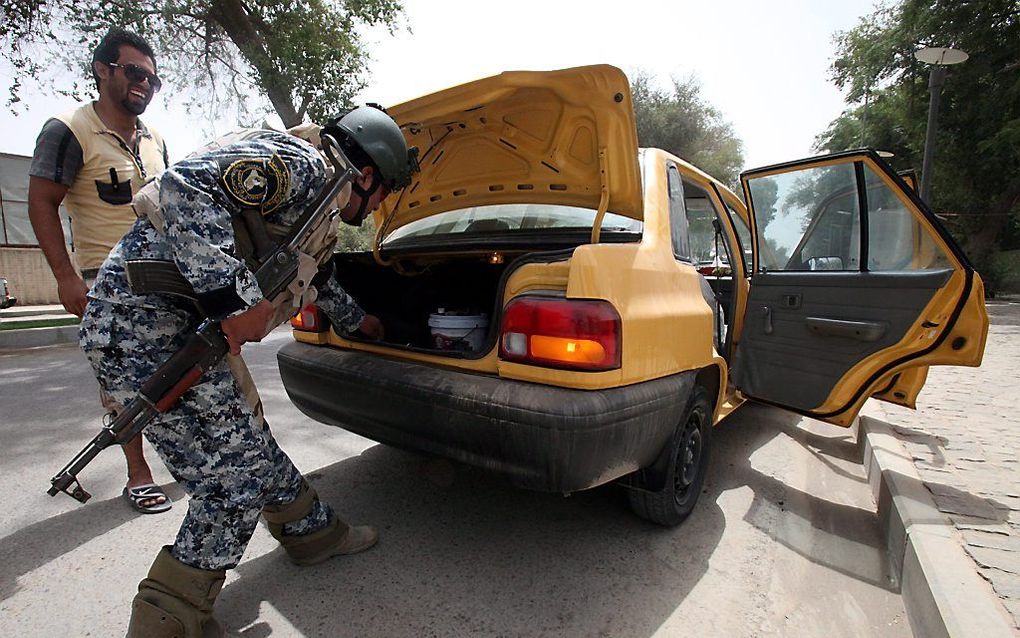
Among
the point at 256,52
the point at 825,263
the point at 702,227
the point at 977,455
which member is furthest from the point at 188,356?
the point at 256,52

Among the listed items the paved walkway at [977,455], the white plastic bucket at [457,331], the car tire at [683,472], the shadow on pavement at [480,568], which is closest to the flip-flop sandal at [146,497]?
the shadow on pavement at [480,568]

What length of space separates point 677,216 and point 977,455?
93.2 inches

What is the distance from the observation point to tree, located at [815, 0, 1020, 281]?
13711 millimetres

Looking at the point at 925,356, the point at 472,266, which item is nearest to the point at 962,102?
the point at 925,356

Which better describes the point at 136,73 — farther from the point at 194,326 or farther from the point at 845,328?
the point at 845,328

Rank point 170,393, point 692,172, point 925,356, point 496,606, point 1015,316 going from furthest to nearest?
point 1015,316 < point 692,172 < point 925,356 < point 496,606 < point 170,393

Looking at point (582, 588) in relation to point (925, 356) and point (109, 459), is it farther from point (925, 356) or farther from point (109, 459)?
point (109, 459)

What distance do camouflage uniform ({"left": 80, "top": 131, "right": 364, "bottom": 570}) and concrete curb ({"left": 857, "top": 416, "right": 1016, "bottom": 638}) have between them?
222 centimetres

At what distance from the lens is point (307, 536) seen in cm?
204

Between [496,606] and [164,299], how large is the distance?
147 centimetres

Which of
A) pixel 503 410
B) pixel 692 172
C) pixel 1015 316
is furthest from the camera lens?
pixel 1015 316

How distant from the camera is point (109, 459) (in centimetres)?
307

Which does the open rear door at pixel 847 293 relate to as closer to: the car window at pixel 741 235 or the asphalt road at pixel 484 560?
the car window at pixel 741 235

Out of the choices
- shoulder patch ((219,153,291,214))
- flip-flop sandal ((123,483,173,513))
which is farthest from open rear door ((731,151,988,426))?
flip-flop sandal ((123,483,173,513))
